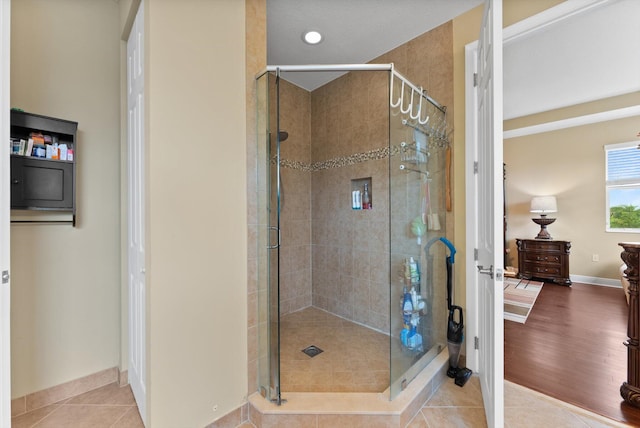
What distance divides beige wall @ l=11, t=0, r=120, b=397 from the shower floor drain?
53.8 inches

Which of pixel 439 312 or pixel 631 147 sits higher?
pixel 631 147

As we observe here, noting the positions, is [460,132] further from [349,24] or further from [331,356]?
[331,356]

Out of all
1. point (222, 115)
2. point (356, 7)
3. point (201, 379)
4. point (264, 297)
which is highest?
point (356, 7)

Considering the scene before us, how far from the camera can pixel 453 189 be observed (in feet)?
6.97

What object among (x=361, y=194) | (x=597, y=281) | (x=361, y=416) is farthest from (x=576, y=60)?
(x=361, y=416)

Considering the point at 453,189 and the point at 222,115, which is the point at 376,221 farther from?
the point at 222,115

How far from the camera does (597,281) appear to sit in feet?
15.5

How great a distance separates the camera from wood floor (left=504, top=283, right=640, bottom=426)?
1.74 metres

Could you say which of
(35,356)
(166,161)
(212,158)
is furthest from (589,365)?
(35,356)

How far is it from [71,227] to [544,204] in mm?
6708

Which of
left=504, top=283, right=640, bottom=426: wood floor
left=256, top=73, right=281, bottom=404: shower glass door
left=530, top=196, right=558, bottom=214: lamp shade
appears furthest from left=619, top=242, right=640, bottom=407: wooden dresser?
left=530, top=196, right=558, bottom=214: lamp shade

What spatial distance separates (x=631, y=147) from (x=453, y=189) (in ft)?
15.7
